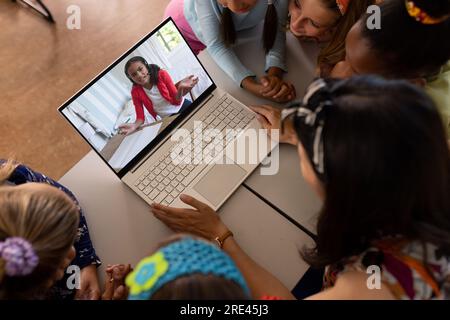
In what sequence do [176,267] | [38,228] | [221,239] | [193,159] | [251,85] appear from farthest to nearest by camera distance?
1. [251,85]
2. [193,159]
3. [221,239]
4. [38,228]
5. [176,267]

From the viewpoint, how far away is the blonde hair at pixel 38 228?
704 millimetres

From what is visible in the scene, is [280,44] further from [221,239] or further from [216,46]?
[221,239]

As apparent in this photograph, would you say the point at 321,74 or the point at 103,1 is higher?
the point at 103,1

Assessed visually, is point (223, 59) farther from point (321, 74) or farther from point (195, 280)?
point (195, 280)

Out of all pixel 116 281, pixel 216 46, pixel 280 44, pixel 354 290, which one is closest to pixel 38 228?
pixel 116 281

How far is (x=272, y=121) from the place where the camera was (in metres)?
1.08

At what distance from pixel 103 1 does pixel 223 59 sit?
1.37 m

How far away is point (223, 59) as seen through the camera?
1.17 meters

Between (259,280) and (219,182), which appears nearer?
(259,280)

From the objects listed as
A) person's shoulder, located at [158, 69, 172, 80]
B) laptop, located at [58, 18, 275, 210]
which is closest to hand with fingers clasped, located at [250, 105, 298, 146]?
laptop, located at [58, 18, 275, 210]

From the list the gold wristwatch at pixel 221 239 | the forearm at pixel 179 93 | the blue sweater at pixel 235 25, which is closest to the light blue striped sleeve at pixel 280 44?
the blue sweater at pixel 235 25

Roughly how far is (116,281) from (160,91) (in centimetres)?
47

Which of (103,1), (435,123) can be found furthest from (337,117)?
(103,1)

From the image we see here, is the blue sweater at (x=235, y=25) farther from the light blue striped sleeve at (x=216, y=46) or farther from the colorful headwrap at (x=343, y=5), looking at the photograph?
the colorful headwrap at (x=343, y=5)
